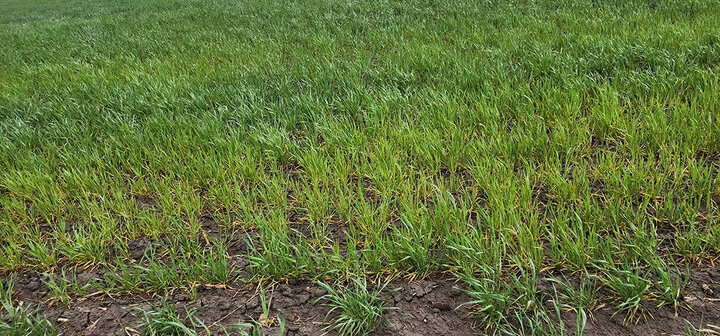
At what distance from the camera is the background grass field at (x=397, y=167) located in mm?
1791

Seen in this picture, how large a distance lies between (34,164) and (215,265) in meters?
2.05

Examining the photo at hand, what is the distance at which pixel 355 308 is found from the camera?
1603 millimetres

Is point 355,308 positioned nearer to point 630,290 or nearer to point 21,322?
point 630,290

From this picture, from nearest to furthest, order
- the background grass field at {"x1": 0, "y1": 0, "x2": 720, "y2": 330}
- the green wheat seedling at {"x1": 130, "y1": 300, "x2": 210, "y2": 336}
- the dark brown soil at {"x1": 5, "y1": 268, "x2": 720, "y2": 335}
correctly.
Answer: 1. the dark brown soil at {"x1": 5, "y1": 268, "x2": 720, "y2": 335}
2. the green wheat seedling at {"x1": 130, "y1": 300, "x2": 210, "y2": 336}
3. the background grass field at {"x1": 0, "y1": 0, "x2": 720, "y2": 330}

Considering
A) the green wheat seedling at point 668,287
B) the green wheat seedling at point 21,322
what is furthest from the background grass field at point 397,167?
the green wheat seedling at point 21,322

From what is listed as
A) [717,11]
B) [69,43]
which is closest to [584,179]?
[717,11]

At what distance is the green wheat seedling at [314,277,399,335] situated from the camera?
5.14 ft

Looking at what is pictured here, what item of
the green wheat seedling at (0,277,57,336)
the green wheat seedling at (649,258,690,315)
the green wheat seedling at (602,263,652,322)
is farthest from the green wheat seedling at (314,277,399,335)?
the green wheat seedling at (0,277,57,336)

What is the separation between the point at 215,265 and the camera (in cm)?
186

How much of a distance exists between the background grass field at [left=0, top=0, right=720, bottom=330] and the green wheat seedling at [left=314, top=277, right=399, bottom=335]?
0.14m

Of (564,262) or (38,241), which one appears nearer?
(564,262)

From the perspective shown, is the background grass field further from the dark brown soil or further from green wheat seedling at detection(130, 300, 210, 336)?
green wheat seedling at detection(130, 300, 210, 336)

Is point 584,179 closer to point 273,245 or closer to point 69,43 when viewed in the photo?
point 273,245

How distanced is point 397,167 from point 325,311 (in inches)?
40.8
